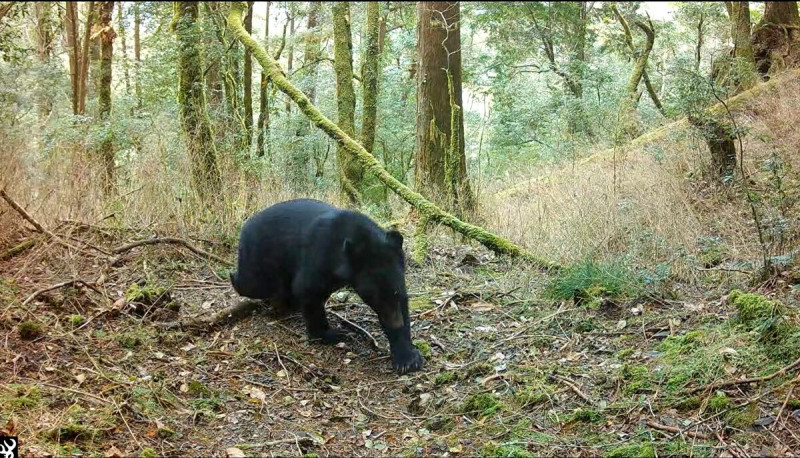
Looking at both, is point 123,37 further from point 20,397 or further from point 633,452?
point 633,452

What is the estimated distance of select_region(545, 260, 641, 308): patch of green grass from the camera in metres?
5.57

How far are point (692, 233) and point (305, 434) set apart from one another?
18.1ft

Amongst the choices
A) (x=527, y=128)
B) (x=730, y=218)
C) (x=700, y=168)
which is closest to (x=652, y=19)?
(x=527, y=128)

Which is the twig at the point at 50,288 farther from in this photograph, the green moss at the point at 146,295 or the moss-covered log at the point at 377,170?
the moss-covered log at the point at 377,170

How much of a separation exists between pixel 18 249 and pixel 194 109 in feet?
10.2

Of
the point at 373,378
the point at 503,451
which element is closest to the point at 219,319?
the point at 373,378

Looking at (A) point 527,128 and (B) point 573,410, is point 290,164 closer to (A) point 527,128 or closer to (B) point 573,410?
(A) point 527,128

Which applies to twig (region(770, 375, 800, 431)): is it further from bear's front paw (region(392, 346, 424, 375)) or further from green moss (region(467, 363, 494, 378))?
bear's front paw (region(392, 346, 424, 375))

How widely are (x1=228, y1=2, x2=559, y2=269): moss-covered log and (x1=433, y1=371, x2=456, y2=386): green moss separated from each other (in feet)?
8.29

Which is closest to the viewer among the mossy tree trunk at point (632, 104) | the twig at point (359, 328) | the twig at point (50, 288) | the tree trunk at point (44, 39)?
the twig at point (50, 288)

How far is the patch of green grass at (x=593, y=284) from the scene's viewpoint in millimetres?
5566

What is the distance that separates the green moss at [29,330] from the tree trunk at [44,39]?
866cm

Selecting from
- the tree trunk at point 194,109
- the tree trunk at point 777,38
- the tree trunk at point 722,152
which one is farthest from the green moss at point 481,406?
the tree trunk at point 777,38

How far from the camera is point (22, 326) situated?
408cm
